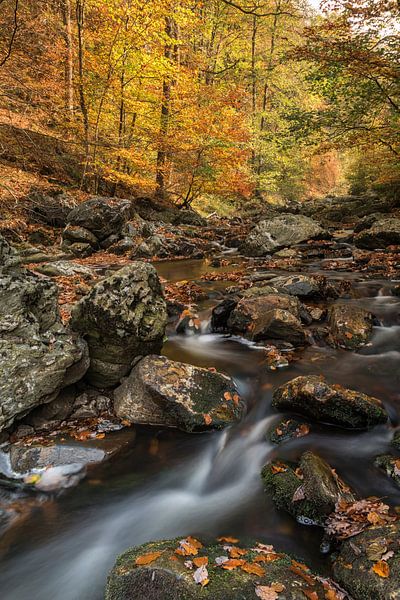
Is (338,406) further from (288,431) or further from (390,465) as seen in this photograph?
(390,465)

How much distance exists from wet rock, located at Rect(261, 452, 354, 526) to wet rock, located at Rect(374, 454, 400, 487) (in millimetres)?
518

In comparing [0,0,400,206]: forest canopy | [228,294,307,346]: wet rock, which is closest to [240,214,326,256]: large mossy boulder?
[0,0,400,206]: forest canopy

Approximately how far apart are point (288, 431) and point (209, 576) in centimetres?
216

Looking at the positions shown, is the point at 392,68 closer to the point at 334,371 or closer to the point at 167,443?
the point at 334,371

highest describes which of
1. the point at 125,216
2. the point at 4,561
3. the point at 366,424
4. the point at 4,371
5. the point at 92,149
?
the point at 92,149

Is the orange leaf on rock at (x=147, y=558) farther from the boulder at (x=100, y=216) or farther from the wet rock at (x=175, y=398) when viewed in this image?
the boulder at (x=100, y=216)

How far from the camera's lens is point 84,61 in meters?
14.6

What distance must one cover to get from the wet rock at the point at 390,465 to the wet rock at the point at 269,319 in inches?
104

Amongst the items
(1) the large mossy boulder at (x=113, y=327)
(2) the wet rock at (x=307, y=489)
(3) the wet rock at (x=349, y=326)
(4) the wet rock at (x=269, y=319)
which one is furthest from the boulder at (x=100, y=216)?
(2) the wet rock at (x=307, y=489)

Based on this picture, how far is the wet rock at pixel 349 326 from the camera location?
6.29 m

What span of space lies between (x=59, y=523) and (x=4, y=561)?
50 centimetres

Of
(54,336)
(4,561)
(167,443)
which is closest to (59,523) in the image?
(4,561)

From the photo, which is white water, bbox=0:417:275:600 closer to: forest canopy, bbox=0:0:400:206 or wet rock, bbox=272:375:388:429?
wet rock, bbox=272:375:388:429

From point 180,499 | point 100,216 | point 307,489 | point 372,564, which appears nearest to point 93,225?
point 100,216
